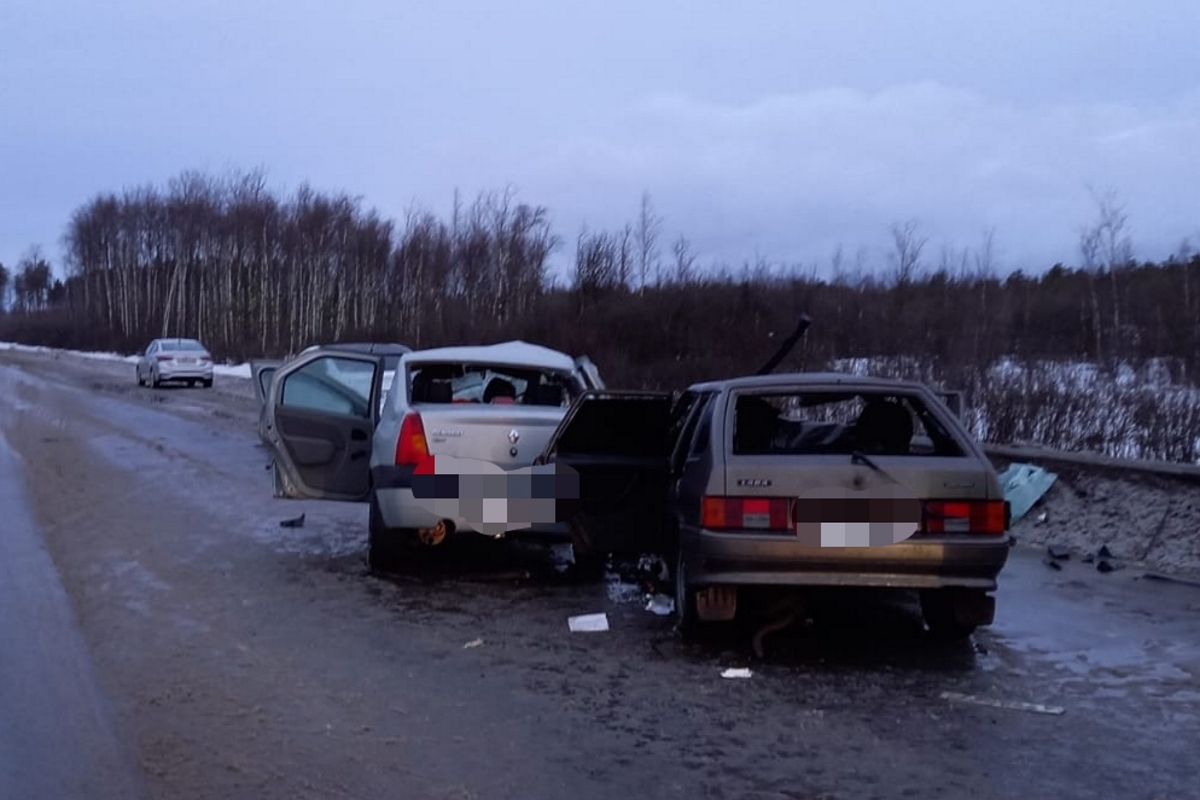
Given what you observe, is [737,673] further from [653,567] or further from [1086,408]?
[1086,408]

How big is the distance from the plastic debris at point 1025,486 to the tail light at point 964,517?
191 inches

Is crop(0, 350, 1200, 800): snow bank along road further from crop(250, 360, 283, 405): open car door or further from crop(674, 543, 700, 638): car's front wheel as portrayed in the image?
crop(250, 360, 283, 405): open car door

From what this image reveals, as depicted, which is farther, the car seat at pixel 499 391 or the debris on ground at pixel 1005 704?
the car seat at pixel 499 391

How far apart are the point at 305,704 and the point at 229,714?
1.14 ft

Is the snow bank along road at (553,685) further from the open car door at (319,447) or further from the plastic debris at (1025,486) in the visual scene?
the plastic debris at (1025,486)

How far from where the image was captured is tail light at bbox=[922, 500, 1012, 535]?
6.56 meters

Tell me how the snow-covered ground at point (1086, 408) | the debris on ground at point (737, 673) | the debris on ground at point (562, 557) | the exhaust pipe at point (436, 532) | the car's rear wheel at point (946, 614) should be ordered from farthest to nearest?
the snow-covered ground at point (1086, 408) → the debris on ground at point (562, 557) → the exhaust pipe at point (436, 532) → the car's rear wheel at point (946, 614) → the debris on ground at point (737, 673)

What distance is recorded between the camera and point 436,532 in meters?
8.94

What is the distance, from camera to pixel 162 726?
5555 millimetres

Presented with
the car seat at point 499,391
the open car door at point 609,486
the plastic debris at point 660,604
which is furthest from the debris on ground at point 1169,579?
the car seat at point 499,391

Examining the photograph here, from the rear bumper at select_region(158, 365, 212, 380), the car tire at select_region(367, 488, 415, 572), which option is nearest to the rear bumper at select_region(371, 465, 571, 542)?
the car tire at select_region(367, 488, 415, 572)

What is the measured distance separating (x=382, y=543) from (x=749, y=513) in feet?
11.6

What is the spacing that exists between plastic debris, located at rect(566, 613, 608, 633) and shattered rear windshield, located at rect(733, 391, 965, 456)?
1.33 meters

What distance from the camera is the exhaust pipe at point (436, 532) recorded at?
28.7 ft
